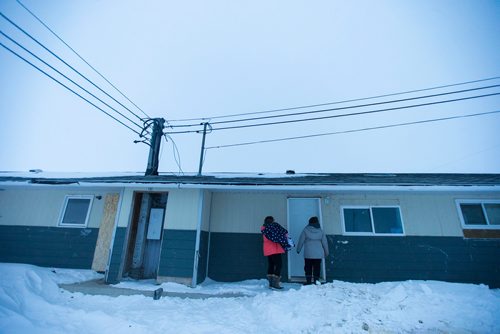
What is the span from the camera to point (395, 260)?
23.0 ft

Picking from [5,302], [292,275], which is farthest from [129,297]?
[292,275]

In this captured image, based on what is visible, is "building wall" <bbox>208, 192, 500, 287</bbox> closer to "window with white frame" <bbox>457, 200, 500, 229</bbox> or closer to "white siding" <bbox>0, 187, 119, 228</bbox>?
"window with white frame" <bbox>457, 200, 500, 229</bbox>

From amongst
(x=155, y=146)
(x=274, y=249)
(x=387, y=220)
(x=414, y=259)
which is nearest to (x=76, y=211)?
(x=155, y=146)

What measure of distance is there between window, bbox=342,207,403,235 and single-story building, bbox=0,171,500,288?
0.03 metres

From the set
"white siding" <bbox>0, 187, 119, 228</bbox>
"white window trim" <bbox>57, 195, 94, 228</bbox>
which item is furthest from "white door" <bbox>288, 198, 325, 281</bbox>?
"white window trim" <bbox>57, 195, 94, 228</bbox>

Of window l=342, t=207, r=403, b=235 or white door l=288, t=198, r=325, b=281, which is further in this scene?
white door l=288, t=198, r=325, b=281

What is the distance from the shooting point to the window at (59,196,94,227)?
8.48 metres

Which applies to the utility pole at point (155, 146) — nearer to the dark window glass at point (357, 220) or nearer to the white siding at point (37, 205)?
the white siding at point (37, 205)

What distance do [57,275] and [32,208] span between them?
141 inches

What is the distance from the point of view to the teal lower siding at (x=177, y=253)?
6.80 meters

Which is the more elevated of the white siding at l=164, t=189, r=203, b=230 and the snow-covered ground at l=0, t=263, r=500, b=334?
the white siding at l=164, t=189, r=203, b=230

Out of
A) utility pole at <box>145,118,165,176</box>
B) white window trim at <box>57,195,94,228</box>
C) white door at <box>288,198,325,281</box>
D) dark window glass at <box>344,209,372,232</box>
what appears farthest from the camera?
utility pole at <box>145,118,165,176</box>

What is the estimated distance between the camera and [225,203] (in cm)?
809

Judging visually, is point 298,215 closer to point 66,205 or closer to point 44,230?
point 66,205
